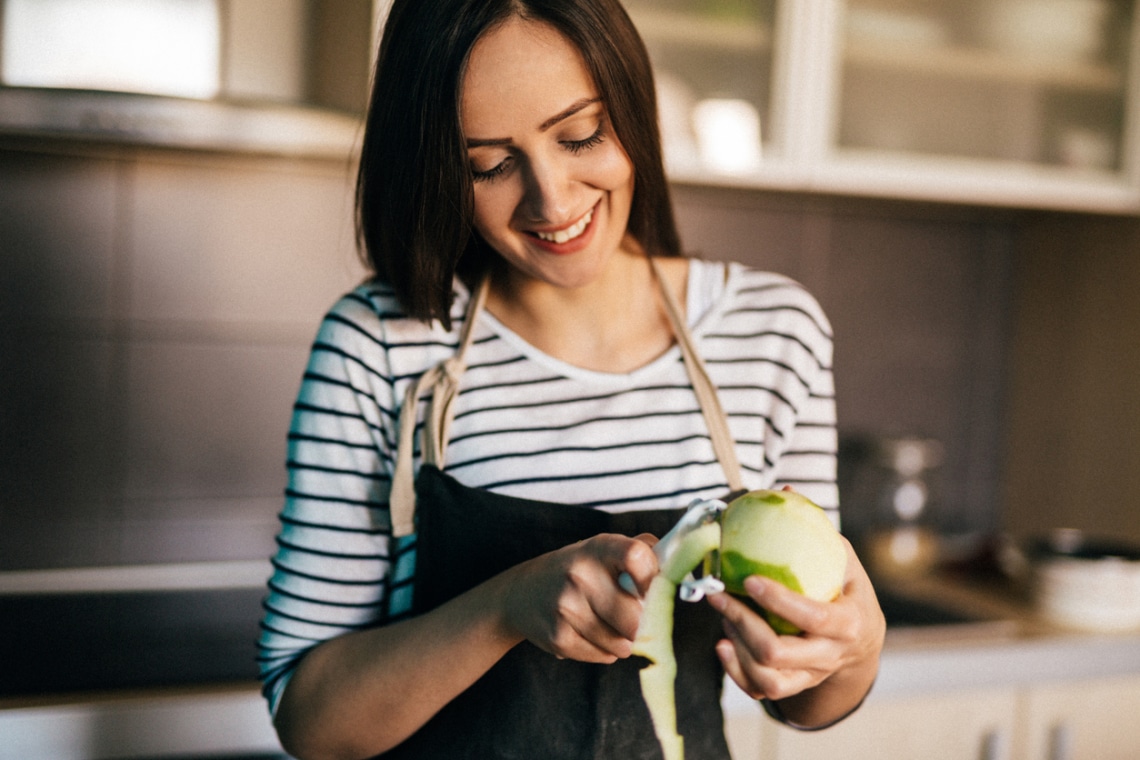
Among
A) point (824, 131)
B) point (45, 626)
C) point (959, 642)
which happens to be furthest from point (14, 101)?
point (959, 642)

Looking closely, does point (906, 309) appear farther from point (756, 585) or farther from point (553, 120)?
point (756, 585)

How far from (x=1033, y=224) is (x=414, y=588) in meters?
1.77

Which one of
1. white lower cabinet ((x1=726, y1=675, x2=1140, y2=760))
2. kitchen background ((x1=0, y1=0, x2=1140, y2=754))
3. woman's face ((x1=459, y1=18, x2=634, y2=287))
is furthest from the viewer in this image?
white lower cabinet ((x1=726, y1=675, x2=1140, y2=760))

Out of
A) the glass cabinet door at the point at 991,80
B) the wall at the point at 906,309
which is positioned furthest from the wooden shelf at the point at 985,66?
the wall at the point at 906,309

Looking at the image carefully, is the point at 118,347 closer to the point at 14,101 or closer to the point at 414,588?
the point at 14,101

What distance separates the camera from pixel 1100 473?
1.91 meters

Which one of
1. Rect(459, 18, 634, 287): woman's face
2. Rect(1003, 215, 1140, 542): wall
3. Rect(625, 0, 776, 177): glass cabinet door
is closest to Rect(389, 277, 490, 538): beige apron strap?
Rect(459, 18, 634, 287): woman's face

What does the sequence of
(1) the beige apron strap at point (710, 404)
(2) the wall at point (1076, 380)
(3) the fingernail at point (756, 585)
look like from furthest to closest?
(2) the wall at point (1076, 380) → (1) the beige apron strap at point (710, 404) → (3) the fingernail at point (756, 585)

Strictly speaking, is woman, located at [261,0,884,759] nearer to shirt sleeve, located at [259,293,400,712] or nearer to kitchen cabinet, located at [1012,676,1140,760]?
shirt sleeve, located at [259,293,400,712]

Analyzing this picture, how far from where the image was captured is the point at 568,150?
2.54ft

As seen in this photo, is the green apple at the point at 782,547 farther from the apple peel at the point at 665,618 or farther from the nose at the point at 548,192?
the nose at the point at 548,192

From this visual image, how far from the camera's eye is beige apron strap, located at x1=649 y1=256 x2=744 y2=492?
0.88m

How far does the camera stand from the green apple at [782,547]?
24.8 inches

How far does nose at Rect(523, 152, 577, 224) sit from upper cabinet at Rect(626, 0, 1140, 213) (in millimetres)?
904
